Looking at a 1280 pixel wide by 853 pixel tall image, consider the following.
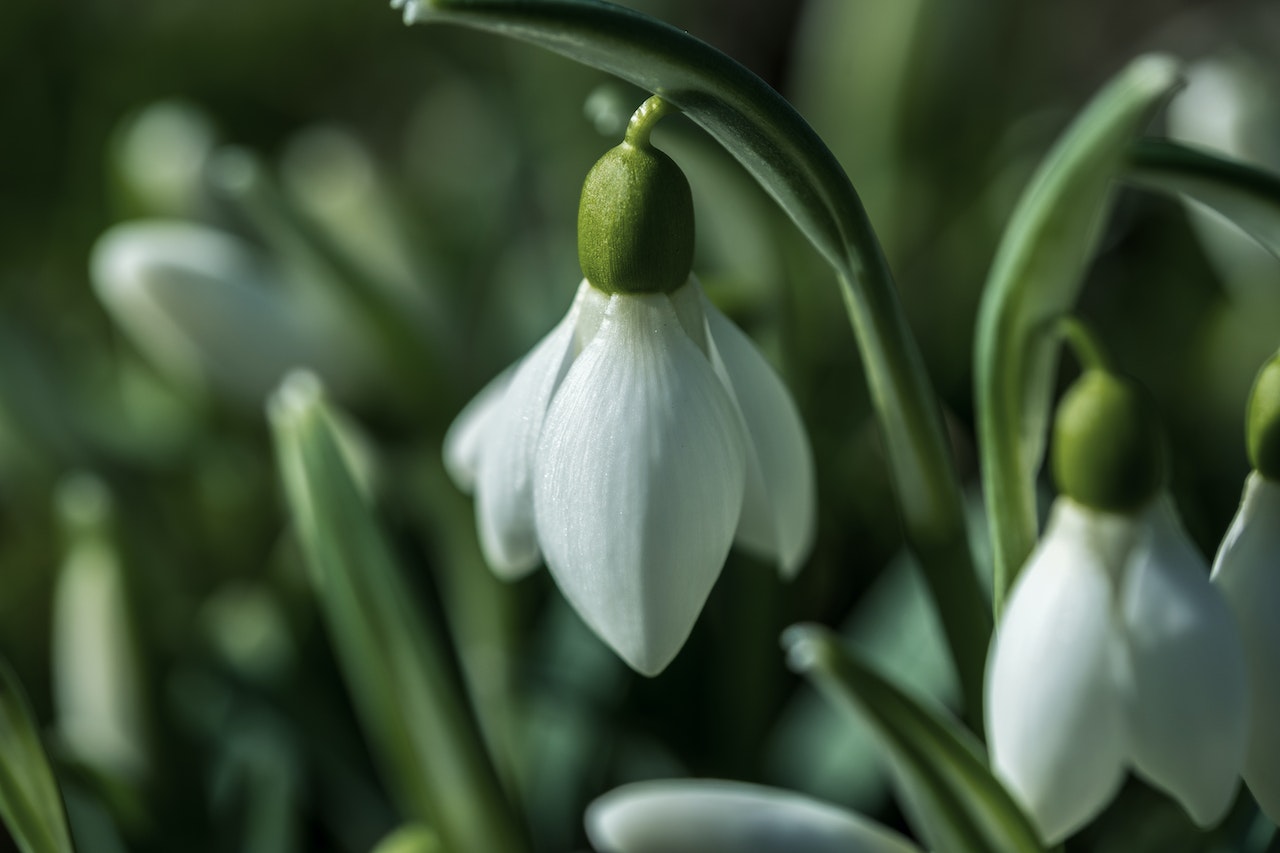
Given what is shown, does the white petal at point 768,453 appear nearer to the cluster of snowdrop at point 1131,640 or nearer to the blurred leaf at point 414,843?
the cluster of snowdrop at point 1131,640

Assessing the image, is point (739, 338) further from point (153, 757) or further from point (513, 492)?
point (153, 757)

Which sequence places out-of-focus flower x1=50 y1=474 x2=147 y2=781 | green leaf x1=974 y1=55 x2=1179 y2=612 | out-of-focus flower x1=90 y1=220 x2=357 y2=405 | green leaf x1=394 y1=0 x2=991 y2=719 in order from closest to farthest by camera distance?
green leaf x1=394 y1=0 x2=991 y2=719
green leaf x1=974 y1=55 x2=1179 y2=612
out-of-focus flower x1=50 y1=474 x2=147 y2=781
out-of-focus flower x1=90 y1=220 x2=357 y2=405

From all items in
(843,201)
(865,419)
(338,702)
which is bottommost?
(338,702)

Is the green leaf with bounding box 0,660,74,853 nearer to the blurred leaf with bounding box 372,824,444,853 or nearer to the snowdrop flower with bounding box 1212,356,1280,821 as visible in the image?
the blurred leaf with bounding box 372,824,444,853

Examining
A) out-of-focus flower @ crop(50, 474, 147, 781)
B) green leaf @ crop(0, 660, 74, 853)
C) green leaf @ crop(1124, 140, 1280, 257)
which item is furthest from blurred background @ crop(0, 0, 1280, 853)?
green leaf @ crop(1124, 140, 1280, 257)

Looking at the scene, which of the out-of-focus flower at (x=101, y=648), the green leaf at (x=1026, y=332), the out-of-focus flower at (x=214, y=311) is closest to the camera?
the green leaf at (x=1026, y=332)

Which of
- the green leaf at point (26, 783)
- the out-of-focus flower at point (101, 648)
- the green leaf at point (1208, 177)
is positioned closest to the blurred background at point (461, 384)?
the out-of-focus flower at point (101, 648)

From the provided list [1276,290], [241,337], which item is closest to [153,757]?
[241,337]
